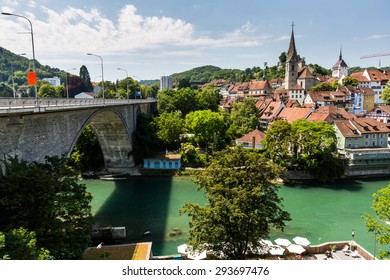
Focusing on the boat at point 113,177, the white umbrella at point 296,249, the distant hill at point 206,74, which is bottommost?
the boat at point 113,177

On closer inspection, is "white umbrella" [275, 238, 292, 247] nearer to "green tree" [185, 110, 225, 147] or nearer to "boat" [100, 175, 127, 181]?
"boat" [100, 175, 127, 181]

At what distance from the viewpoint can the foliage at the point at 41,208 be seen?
23.1ft

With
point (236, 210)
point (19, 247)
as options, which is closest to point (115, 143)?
point (236, 210)

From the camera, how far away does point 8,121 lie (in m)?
8.84

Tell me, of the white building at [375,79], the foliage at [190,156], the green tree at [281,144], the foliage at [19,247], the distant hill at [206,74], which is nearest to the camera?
the foliage at [19,247]

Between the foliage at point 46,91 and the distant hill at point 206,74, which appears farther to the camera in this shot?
the distant hill at point 206,74

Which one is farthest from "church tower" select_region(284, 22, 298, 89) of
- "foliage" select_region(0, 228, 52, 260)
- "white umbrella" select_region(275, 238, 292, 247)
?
"foliage" select_region(0, 228, 52, 260)

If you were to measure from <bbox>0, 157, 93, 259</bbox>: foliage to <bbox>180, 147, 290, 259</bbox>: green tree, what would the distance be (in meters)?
3.45

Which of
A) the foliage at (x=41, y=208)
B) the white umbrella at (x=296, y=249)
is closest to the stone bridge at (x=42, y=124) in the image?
the foliage at (x=41, y=208)

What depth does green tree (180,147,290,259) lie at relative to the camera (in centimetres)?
863

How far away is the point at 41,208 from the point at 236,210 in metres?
5.26

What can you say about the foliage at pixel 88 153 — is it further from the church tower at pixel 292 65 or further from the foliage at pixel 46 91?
the church tower at pixel 292 65

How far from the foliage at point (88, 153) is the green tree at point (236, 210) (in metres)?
19.6
